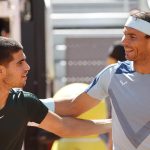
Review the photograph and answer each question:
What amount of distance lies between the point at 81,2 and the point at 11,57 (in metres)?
7.25

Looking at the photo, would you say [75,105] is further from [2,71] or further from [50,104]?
[2,71]

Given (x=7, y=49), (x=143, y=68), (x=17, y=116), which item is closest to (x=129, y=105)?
(x=143, y=68)

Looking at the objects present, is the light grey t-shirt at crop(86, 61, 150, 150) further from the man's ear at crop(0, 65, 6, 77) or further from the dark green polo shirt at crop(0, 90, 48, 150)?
the man's ear at crop(0, 65, 6, 77)

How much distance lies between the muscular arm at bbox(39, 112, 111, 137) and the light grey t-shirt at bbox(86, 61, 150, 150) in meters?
0.25

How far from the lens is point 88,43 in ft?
28.9

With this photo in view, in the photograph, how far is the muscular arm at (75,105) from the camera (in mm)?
3521

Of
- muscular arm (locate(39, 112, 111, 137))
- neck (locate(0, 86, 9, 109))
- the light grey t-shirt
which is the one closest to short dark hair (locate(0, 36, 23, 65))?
neck (locate(0, 86, 9, 109))

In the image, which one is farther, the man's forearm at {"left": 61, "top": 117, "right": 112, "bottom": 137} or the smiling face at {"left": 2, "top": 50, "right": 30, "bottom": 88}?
the man's forearm at {"left": 61, "top": 117, "right": 112, "bottom": 137}

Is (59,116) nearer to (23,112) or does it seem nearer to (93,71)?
(23,112)

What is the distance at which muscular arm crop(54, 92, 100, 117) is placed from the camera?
3521 mm

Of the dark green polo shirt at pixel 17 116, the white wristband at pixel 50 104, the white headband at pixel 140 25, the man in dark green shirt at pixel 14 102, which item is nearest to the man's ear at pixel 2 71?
the man in dark green shirt at pixel 14 102

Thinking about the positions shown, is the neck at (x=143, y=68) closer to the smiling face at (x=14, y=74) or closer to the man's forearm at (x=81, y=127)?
the man's forearm at (x=81, y=127)

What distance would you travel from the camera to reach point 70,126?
348 cm

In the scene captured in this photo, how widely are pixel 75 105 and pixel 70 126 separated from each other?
0.47 ft
